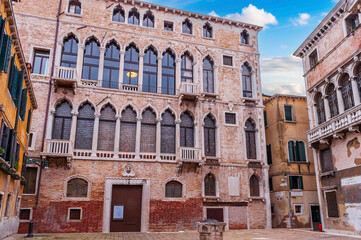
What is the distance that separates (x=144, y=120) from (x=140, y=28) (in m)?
6.94

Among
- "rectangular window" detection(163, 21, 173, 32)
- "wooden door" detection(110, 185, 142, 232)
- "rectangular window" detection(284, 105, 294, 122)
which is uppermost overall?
"rectangular window" detection(163, 21, 173, 32)

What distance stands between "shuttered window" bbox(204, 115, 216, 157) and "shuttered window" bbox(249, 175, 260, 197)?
10.7 feet

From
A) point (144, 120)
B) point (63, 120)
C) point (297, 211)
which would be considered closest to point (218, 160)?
point (144, 120)

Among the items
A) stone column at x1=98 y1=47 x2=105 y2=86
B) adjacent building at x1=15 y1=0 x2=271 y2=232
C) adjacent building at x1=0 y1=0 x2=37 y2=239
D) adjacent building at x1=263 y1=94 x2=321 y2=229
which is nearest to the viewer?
adjacent building at x1=0 y1=0 x2=37 y2=239

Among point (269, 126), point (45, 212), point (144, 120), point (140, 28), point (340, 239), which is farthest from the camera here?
point (269, 126)

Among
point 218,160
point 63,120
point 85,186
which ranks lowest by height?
point 85,186

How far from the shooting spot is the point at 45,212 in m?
18.0

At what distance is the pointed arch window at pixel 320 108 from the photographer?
68.2ft

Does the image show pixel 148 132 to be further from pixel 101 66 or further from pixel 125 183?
pixel 101 66

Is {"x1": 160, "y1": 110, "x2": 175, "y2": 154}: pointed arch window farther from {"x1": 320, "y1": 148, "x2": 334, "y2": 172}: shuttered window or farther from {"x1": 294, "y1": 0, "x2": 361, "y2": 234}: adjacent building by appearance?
{"x1": 320, "y1": 148, "x2": 334, "y2": 172}: shuttered window

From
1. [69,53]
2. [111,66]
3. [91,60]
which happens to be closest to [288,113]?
[111,66]

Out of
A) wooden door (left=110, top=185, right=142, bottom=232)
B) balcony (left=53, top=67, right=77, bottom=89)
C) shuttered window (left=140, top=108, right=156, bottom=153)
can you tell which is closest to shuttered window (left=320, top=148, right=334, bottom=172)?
shuttered window (left=140, top=108, right=156, bottom=153)

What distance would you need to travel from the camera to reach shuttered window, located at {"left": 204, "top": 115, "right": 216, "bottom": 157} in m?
22.0

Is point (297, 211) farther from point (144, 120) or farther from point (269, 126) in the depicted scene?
point (144, 120)
